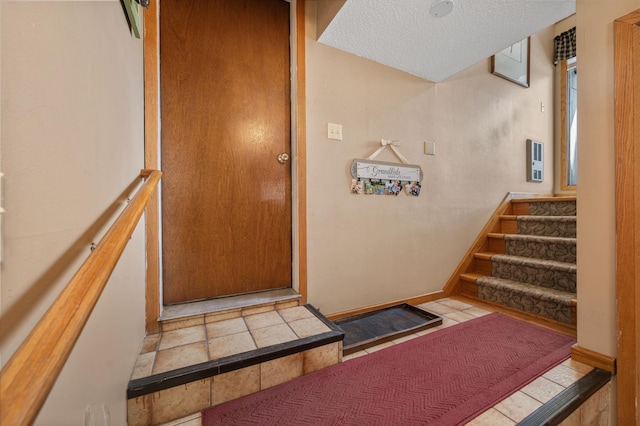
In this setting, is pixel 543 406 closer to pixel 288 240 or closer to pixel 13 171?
pixel 288 240

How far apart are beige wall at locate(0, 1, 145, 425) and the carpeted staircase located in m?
2.57

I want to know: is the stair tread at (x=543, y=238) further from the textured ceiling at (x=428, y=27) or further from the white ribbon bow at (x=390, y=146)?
the textured ceiling at (x=428, y=27)

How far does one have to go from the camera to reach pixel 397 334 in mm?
1664

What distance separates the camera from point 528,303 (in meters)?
1.99

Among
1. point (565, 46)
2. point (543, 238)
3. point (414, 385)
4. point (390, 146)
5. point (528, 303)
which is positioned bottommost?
point (414, 385)

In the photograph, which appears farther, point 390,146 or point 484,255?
point 484,255

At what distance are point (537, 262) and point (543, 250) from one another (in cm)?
24

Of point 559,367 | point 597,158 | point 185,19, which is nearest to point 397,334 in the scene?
point 559,367

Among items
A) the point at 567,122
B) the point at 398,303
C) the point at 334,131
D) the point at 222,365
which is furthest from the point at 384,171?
the point at 567,122

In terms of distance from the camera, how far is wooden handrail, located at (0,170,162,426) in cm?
26

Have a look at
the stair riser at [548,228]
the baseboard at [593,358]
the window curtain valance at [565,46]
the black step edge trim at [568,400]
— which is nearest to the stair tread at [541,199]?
the stair riser at [548,228]

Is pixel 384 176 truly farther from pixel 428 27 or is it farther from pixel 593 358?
pixel 593 358

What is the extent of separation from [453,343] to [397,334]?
34 centimetres

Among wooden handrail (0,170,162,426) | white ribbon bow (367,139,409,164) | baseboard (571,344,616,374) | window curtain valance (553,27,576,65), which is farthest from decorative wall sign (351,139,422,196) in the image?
window curtain valance (553,27,576,65)
